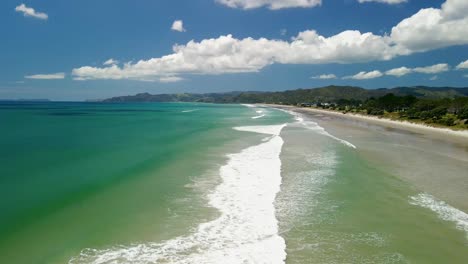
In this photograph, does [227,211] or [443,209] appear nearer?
[227,211]

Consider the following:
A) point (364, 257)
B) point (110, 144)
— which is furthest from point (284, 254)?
point (110, 144)

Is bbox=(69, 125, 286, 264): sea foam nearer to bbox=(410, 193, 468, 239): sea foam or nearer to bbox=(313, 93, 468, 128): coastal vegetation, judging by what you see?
bbox=(410, 193, 468, 239): sea foam

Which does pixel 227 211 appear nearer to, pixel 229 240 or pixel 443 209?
pixel 229 240

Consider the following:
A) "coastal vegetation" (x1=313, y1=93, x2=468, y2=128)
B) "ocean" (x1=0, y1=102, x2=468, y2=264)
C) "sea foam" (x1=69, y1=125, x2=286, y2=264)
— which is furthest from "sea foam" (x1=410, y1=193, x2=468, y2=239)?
"coastal vegetation" (x1=313, y1=93, x2=468, y2=128)

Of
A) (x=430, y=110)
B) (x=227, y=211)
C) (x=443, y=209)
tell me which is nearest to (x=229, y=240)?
(x=227, y=211)

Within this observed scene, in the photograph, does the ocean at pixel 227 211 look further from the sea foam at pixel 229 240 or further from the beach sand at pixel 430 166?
the beach sand at pixel 430 166

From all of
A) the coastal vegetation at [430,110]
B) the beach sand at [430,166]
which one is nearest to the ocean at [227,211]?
the beach sand at [430,166]

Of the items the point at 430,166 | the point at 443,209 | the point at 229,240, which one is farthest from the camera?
the point at 430,166
